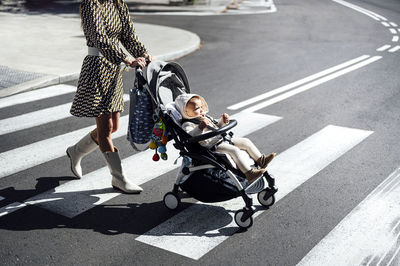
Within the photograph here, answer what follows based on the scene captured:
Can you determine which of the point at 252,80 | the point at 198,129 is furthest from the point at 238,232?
the point at 252,80

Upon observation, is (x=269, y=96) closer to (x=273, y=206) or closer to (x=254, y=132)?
(x=254, y=132)

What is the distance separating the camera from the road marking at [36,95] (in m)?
8.95

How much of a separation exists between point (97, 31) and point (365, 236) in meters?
2.97

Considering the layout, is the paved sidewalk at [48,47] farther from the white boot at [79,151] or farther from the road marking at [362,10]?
the road marking at [362,10]

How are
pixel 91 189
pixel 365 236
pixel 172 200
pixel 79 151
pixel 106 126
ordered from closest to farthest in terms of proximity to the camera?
1. pixel 365 236
2. pixel 172 200
3. pixel 106 126
4. pixel 91 189
5. pixel 79 151

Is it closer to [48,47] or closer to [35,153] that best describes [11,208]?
[35,153]

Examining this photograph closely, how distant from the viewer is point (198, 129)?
478cm

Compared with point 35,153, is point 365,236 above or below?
above

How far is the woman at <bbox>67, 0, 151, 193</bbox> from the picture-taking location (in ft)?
16.3

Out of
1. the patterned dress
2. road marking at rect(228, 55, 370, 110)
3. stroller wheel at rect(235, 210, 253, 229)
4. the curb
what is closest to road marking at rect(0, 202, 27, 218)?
the patterned dress

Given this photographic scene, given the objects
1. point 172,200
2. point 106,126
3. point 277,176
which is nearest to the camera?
point 172,200

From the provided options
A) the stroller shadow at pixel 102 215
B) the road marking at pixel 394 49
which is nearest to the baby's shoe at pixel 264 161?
the stroller shadow at pixel 102 215

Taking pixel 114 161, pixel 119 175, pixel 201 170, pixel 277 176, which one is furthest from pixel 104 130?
pixel 277 176

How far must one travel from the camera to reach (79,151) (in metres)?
5.77
